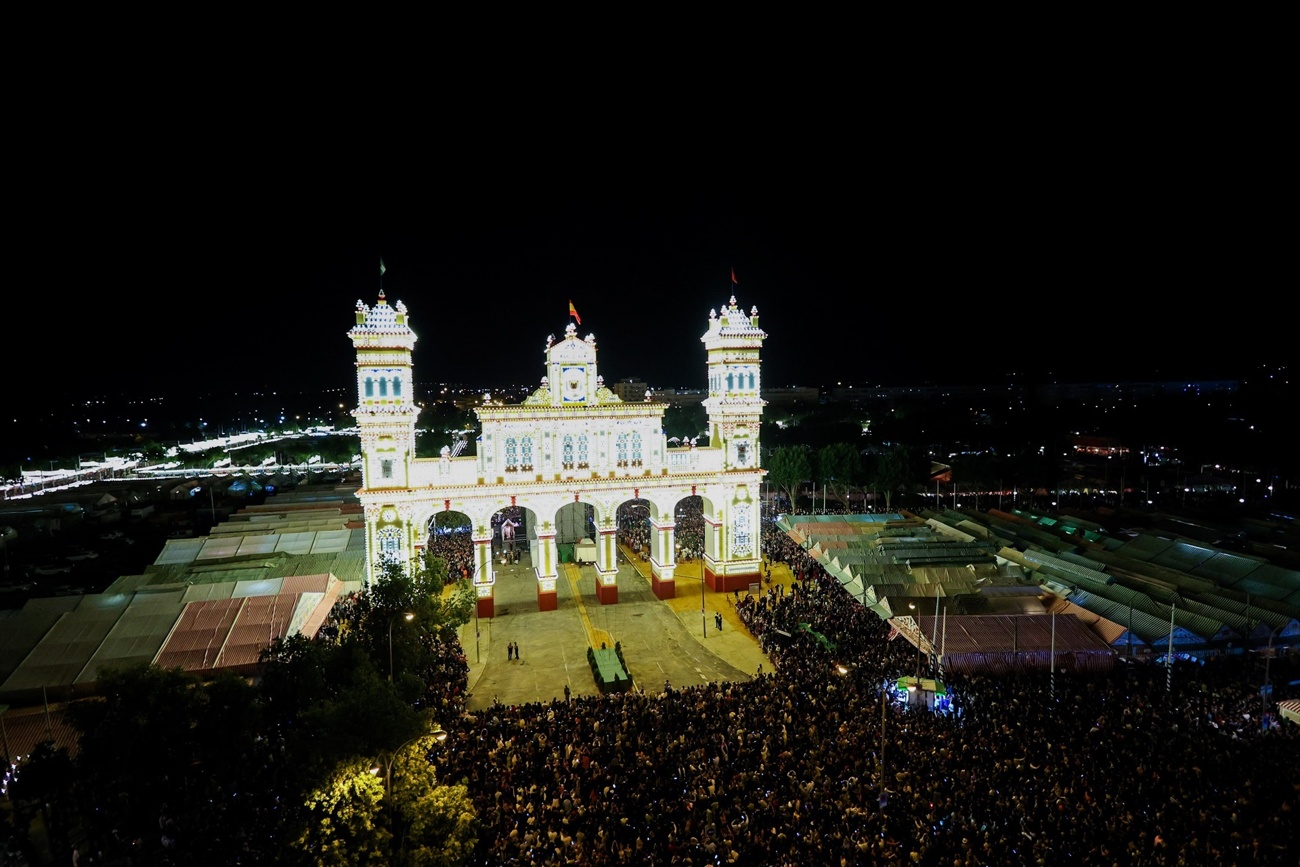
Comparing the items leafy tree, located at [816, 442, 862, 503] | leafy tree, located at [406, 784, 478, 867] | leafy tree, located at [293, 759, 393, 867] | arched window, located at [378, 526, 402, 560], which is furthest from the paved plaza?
leafy tree, located at [816, 442, 862, 503]

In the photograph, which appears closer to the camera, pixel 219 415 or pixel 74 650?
pixel 74 650

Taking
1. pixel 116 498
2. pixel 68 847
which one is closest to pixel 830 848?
pixel 68 847

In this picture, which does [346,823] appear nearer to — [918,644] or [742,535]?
[918,644]

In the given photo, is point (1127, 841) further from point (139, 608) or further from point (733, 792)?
point (139, 608)

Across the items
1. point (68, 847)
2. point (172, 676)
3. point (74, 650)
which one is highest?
point (172, 676)

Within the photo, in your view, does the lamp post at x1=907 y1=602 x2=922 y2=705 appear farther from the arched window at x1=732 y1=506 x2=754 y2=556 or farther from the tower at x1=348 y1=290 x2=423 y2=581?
the tower at x1=348 y1=290 x2=423 y2=581

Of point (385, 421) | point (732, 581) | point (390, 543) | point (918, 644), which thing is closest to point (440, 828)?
point (918, 644)

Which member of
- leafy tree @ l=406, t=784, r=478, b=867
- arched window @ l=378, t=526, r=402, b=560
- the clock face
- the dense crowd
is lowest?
the dense crowd
